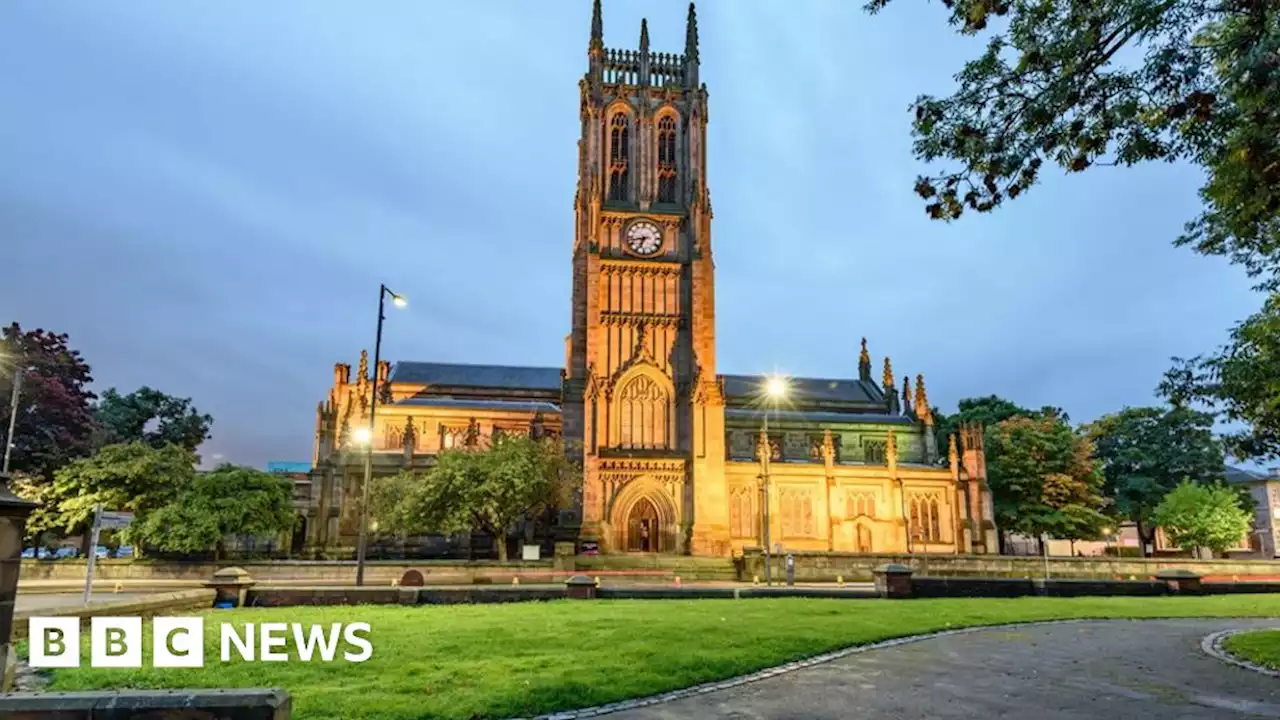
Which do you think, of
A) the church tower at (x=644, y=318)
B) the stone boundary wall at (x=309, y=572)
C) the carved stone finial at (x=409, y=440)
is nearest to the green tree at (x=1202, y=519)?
the church tower at (x=644, y=318)

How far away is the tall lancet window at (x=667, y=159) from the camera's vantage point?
60.2 m

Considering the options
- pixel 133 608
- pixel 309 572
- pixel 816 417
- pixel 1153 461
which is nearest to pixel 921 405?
pixel 816 417

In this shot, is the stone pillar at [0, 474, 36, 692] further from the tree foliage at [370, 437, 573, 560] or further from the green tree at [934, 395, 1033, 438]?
the green tree at [934, 395, 1033, 438]

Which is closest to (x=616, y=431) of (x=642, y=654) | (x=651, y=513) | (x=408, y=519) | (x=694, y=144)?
(x=651, y=513)

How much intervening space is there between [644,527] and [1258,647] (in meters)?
41.3

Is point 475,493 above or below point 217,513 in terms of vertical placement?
above

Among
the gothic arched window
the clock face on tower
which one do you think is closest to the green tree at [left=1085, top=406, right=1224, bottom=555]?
the gothic arched window

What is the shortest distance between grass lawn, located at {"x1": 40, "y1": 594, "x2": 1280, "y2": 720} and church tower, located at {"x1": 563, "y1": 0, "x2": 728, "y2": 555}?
97.5 ft

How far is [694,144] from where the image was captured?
5981 centimetres

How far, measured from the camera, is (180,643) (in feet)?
40.8

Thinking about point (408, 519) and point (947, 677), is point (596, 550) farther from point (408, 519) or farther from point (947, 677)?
point (947, 677)

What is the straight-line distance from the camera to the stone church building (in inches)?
2058

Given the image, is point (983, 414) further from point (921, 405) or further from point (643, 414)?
point (643, 414)

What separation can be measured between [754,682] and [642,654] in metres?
2.24
